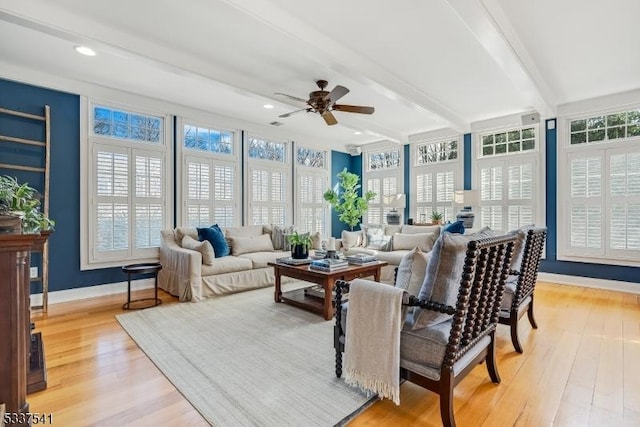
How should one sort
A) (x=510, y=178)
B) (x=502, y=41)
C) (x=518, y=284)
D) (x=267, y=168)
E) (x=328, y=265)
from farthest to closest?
1. (x=267, y=168)
2. (x=510, y=178)
3. (x=328, y=265)
4. (x=502, y=41)
5. (x=518, y=284)

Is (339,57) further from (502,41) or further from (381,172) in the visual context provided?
(381,172)

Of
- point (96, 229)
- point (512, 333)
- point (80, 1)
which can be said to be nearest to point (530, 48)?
point (512, 333)

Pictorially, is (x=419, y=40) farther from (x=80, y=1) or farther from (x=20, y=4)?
(x=20, y=4)

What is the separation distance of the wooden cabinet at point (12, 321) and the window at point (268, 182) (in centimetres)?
457

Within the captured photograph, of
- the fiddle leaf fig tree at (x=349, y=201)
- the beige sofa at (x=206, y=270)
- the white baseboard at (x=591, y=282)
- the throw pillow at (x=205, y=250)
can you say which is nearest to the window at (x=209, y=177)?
the beige sofa at (x=206, y=270)

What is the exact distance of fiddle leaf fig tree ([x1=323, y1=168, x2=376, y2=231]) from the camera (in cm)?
749

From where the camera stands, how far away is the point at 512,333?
2.67m

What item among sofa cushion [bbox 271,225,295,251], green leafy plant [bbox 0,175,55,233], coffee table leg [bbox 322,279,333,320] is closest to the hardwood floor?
green leafy plant [bbox 0,175,55,233]

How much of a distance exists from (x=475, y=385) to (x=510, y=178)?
4576 millimetres

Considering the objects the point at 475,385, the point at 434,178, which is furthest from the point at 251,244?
the point at 434,178

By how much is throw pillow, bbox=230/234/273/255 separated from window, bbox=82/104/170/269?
3.74ft

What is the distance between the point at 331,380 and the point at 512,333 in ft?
5.21

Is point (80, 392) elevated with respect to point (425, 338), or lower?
lower

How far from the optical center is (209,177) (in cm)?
559
